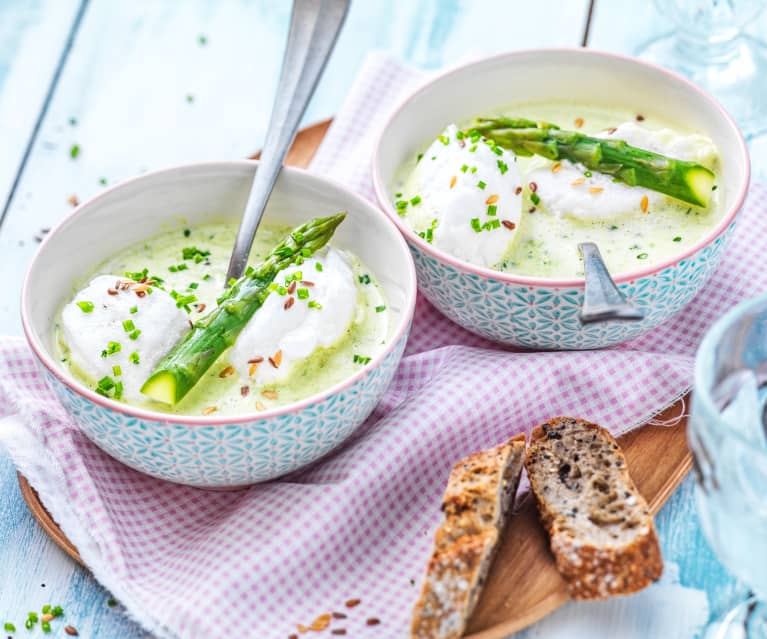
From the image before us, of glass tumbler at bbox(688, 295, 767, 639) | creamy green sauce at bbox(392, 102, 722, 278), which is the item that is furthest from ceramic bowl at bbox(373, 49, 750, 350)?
glass tumbler at bbox(688, 295, 767, 639)

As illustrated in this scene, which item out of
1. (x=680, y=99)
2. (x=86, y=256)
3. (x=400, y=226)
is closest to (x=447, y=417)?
(x=400, y=226)

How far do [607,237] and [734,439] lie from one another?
3.95 feet

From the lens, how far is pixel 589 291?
3092 mm

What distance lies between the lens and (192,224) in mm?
3680

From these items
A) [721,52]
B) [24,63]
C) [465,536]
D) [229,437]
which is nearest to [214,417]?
[229,437]

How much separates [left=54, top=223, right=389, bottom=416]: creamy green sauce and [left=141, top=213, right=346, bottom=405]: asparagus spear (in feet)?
0.23

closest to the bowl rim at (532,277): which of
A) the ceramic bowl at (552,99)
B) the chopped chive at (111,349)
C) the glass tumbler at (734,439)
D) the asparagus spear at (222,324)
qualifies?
the ceramic bowl at (552,99)

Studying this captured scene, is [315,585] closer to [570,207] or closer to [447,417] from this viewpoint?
[447,417]

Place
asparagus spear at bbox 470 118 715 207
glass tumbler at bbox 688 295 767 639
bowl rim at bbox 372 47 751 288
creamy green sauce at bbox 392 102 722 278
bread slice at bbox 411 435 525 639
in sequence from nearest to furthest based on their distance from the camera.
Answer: glass tumbler at bbox 688 295 767 639 < bread slice at bbox 411 435 525 639 < bowl rim at bbox 372 47 751 288 < creamy green sauce at bbox 392 102 722 278 < asparagus spear at bbox 470 118 715 207

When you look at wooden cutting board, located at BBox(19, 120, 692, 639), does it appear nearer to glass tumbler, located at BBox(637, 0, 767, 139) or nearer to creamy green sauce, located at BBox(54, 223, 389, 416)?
Result: creamy green sauce, located at BBox(54, 223, 389, 416)

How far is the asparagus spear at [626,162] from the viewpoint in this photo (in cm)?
352

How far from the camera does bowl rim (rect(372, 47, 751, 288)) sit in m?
3.21

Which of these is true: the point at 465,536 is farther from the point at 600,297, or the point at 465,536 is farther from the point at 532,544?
the point at 600,297

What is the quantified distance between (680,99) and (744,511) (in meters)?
1.76
